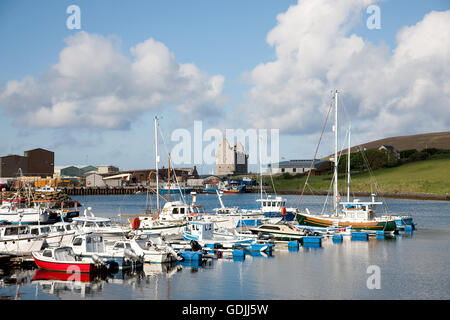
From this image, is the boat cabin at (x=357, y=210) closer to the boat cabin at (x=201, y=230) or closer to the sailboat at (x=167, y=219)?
the sailboat at (x=167, y=219)

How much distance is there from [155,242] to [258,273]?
29.7 ft

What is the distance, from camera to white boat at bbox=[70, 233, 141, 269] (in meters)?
34.9

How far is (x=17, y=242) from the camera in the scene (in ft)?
123

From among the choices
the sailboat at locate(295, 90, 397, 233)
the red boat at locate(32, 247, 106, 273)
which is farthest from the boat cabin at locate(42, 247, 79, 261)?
the sailboat at locate(295, 90, 397, 233)

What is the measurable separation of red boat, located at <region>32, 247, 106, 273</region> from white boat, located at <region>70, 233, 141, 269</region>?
0.99 metres

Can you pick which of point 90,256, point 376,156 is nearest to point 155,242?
point 90,256

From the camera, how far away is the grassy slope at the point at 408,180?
140m

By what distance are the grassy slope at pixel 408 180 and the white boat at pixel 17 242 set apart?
11867 centimetres

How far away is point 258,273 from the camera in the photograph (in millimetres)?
34375

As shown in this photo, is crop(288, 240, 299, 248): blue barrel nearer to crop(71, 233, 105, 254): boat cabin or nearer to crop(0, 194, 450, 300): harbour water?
crop(0, 194, 450, 300): harbour water

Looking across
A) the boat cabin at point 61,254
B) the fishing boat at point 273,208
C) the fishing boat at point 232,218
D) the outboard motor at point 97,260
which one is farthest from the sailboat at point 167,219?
the fishing boat at point 273,208
